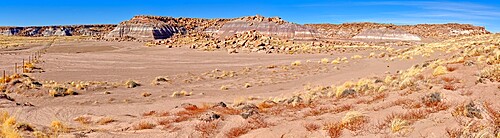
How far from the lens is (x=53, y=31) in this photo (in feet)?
578

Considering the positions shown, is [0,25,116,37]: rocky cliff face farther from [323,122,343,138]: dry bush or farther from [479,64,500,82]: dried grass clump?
[323,122,343,138]: dry bush

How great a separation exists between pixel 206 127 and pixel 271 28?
74761mm

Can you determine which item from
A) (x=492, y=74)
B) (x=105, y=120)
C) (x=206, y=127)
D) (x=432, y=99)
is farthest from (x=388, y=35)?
(x=206, y=127)

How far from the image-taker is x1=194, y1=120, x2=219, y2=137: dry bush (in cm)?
928

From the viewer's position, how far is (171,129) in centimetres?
1008

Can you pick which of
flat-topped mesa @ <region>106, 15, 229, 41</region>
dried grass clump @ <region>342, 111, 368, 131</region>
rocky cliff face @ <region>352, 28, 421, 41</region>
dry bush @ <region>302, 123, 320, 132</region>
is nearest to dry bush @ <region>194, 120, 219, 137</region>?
dry bush @ <region>302, 123, 320, 132</region>

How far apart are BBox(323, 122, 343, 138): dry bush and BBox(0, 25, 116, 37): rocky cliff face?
173031 mm

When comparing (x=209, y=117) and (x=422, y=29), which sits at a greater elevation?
(x=422, y=29)

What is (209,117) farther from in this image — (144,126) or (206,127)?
(144,126)

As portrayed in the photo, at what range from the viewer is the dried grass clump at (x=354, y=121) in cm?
773

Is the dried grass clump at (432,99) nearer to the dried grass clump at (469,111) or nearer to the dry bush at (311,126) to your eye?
the dried grass clump at (469,111)

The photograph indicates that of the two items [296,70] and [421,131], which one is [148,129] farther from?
[296,70]

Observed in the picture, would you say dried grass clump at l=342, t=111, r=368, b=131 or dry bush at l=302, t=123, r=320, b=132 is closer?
dried grass clump at l=342, t=111, r=368, b=131

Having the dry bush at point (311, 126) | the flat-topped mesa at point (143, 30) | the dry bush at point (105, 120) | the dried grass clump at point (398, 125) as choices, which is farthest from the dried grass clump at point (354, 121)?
the flat-topped mesa at point (143, 30)
